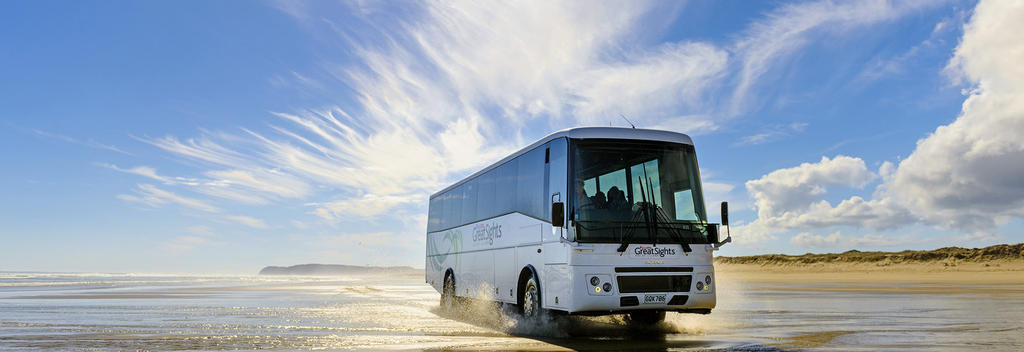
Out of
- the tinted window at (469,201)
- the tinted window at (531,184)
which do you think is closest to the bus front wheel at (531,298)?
the tinted window at (531,184)

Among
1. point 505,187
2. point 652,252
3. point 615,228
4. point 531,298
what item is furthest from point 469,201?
point 652,252

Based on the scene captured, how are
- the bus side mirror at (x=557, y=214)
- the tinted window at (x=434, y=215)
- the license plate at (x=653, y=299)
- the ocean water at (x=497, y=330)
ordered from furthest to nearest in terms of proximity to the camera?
the tinted window at (x=434, y=215) → the license plate at (x=653, y=299) → the bus side mirror at (x=557, y=214) → the ocean water at (x=497, y=330)

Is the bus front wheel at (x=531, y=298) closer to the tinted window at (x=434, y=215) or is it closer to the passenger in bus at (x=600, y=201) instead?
the passenger in bus at (x=600, y=201)

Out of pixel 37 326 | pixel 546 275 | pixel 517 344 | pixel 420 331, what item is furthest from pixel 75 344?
pixel 546 275

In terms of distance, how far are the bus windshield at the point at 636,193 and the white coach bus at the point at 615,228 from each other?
2 cm

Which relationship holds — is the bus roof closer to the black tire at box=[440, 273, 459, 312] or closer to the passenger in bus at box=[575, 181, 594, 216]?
the passenger in bus at box=[575, 181, 594, 216]

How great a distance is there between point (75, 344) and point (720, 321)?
11485 millimetres

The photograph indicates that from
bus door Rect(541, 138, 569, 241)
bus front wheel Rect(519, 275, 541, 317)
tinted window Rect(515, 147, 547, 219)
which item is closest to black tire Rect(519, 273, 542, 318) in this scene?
bus front wheel Rect(519, 275, 541, 317)

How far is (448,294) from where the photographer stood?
1930 cm

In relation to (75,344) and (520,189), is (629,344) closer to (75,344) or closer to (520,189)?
(520,189)

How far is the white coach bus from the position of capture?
11.4 m

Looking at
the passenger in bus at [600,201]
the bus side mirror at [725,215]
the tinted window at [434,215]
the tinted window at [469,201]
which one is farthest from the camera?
the tinted window at [434,215]

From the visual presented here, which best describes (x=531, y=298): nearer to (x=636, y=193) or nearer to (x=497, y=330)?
(x=497, y=330)

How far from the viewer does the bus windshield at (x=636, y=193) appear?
456 inches
